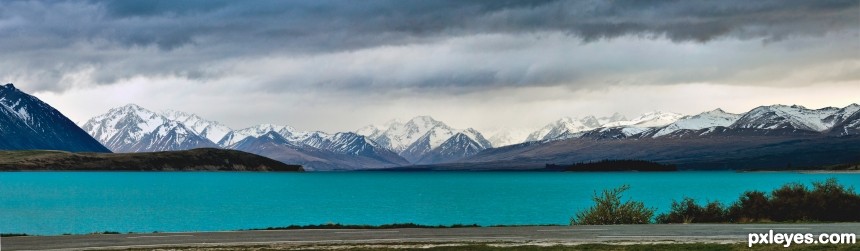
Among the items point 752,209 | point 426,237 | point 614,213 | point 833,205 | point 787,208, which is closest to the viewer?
point 426,237

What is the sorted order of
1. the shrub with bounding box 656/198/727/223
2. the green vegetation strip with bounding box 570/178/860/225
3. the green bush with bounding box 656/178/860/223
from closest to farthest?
the green vegetation strip with bounding box 570/178/860/225 → the green bush with bounding box 656/178/860/223 → the shrub with bounding box 656/198/727/223

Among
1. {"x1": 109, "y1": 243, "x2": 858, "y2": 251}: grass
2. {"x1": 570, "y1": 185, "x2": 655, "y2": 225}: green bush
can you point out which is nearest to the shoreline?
{"x1": 109, "y1": 243, "x2": 858, "y2": 251}: grass

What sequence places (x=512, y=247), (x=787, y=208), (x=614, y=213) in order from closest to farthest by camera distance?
(x=512, y=247) < (x=614, y=213) < (x=787, y=208)

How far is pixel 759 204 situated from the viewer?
2445 inches

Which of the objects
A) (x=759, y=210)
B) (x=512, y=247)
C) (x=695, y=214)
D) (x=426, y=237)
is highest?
(x=759, y=210)

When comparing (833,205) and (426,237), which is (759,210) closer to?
(833,205)

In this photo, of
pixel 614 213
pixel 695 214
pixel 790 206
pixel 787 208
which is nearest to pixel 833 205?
pixel 790 206

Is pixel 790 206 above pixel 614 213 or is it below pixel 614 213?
above

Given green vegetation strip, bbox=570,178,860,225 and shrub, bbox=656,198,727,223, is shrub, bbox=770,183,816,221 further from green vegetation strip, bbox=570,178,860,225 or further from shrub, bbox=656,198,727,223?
shrub, bbox=656,198,727,223

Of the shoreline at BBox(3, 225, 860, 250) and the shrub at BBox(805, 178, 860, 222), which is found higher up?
the shrub at BBox(805, 178, 860, 222)

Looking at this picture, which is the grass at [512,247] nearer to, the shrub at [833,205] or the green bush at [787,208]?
the green bush at [787,208]

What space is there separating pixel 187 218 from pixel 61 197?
2323 inches

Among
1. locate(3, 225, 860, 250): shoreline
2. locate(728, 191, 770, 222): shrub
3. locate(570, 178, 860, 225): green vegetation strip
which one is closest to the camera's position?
locate(3, 225, 860, 250): shoreline

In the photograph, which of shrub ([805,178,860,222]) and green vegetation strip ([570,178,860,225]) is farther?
shrub ([805,178,860,222])
